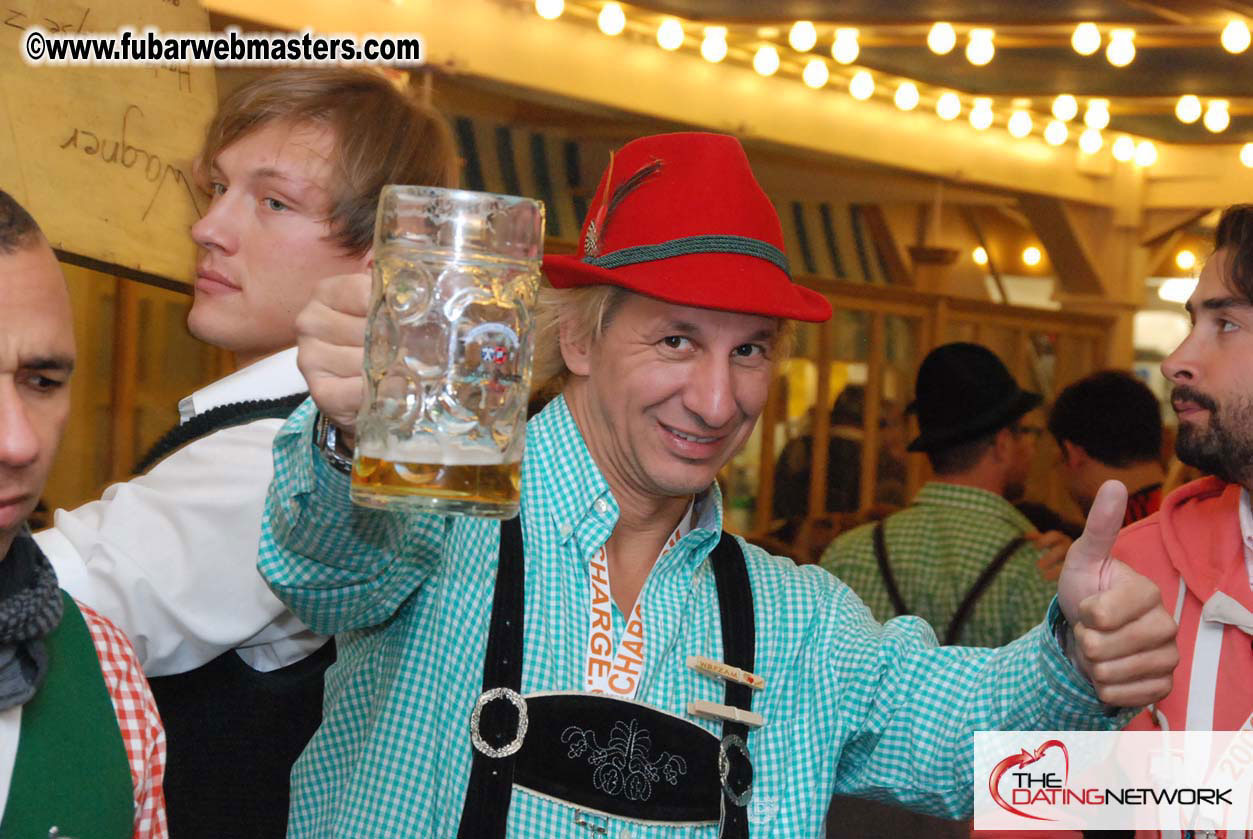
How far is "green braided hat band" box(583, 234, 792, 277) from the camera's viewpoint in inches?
68.7


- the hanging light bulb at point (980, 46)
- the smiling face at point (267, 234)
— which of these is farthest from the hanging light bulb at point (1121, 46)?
the smiling face at point (267, 234)

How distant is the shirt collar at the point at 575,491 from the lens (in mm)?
1729

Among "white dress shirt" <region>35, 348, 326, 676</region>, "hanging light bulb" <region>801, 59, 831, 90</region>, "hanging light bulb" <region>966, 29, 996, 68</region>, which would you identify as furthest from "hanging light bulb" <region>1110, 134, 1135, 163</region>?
"white dress shirt" <region>35, 348, 326, 676</region>

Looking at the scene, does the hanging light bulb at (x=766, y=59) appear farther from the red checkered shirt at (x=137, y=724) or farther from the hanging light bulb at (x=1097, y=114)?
the red checkered shirt at (x=137, y=724)

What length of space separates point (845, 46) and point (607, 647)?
4664mm

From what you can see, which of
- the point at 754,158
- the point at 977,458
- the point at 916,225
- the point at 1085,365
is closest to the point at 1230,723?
the point at 977,458

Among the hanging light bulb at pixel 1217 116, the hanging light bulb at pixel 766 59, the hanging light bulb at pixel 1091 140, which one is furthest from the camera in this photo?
the hanging light bulb at pixel 1091 140

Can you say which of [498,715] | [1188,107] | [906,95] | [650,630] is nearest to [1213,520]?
[650,630]

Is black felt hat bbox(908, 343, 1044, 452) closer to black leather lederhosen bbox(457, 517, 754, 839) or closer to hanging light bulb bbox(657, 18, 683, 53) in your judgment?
hanging light bulb bbox(657, 18, 683, 53)

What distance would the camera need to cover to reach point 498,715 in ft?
5.22

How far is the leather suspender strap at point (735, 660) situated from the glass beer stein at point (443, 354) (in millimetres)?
623

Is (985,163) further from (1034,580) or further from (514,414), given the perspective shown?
(514,414)

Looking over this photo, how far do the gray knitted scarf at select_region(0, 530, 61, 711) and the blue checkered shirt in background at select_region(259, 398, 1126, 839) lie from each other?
20 centimetres

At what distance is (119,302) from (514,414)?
415 cm
